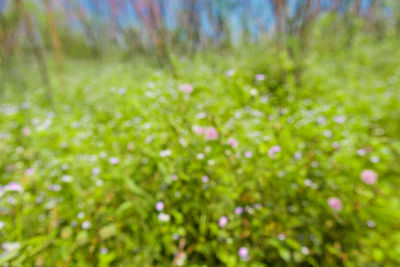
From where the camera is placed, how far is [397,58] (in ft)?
15.5

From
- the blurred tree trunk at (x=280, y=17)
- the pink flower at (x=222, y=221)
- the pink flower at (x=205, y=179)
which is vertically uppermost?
the blurred tree trunk at (x=280, y=17)

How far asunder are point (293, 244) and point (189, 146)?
66cm

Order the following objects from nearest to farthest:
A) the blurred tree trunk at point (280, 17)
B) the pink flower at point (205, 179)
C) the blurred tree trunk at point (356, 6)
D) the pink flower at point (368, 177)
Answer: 1. the pink flower at point (205, 179)
2. the pink flower at point (368, 177)
3. the blurred tree trunk at point (280, 17)
4. the blurred tree trunk at point (356, 6)

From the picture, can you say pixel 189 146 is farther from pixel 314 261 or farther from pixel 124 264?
pixel 314 261

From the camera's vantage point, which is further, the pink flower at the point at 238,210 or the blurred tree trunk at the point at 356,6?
the blurred tree trunk at the point at 356,6

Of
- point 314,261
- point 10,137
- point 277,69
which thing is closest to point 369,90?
point 277,69

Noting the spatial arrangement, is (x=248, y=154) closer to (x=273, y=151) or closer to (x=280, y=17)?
(x=273, y=151)

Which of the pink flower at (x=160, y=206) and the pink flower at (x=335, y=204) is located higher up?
the pink flower at (x=160, y=206)

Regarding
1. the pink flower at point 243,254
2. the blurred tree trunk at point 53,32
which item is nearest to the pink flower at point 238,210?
the pink flower at point 243,254

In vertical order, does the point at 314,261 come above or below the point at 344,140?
below

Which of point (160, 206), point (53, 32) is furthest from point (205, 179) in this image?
point (53, 32)

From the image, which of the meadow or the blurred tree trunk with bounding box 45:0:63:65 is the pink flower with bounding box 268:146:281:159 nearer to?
the meadow

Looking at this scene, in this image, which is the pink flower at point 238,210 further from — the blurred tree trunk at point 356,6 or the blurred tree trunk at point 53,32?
the blurred tree trunk at point 356,6

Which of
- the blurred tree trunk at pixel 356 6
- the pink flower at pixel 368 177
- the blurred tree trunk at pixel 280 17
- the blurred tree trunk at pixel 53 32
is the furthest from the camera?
the blurred tree trunk at pixel 356 6
